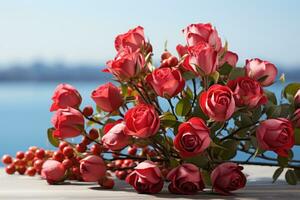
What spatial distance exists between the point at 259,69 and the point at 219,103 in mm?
148

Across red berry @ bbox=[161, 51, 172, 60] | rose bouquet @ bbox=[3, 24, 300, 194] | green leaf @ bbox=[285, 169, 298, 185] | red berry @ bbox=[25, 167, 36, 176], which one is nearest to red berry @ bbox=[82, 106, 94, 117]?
rose bouquet @ bbox=[3, 24, 300, 194]

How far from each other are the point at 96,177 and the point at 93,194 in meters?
0.05

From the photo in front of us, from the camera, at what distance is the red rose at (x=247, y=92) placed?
879mm

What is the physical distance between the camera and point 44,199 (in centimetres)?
86

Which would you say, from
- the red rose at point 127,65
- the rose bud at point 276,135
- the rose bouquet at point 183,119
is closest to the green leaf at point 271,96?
the rose bouquet at point 183,119

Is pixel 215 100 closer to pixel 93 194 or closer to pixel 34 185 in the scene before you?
pixel 93 194

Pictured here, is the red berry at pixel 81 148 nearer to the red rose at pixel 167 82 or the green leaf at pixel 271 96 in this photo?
the red rose at pixel 167 82

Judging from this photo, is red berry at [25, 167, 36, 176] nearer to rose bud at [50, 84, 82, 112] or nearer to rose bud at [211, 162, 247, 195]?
rose bud at [50, 84, 82, 112]

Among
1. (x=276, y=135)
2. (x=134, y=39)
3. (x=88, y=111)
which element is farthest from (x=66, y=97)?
(x=276, y=135)

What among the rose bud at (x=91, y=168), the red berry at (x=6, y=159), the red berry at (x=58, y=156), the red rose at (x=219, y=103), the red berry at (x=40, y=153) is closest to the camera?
the red rose at (x=219, y=103)

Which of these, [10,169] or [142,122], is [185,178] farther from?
[10,169]

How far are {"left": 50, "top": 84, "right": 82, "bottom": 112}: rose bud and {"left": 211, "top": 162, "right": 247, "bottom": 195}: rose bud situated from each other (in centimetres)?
27

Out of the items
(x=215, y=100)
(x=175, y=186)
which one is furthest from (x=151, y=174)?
(x=215, y=100)

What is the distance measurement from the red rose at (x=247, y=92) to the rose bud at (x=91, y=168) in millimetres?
240
